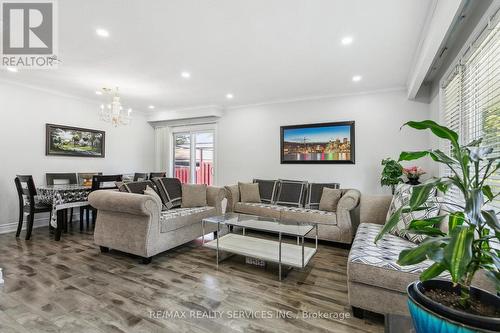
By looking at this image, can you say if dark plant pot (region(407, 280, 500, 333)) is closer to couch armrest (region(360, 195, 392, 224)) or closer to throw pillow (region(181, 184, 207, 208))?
couch armrest (region(360, 195, 392, 224))

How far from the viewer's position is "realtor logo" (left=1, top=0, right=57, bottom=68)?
2160mm

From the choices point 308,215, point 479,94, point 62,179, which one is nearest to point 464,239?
point 479,94

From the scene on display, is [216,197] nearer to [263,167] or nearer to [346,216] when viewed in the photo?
[263,167]

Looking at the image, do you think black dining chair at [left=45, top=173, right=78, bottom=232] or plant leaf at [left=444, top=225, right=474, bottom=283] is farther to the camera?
black dining chair at [left=45, top=173, right=78, bottom=232]

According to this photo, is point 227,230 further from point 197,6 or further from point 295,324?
point 197,6

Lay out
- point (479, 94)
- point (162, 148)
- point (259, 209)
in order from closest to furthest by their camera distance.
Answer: point (479, 94)
point (259, 209)
point (162, 148)

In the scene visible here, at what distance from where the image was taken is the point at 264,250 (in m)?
2.68

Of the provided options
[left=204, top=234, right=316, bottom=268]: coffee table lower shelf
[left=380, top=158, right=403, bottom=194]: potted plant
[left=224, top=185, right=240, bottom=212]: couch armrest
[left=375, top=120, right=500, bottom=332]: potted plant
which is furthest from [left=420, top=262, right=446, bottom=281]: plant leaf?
[left=224, top=185, right=240, bottom=212]: couch armrest

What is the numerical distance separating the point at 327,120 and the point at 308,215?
1900 mm

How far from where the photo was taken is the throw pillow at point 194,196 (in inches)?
154

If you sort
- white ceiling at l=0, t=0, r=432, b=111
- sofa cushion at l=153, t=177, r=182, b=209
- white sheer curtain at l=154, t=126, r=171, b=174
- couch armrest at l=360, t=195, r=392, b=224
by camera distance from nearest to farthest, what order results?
white ceiling at l=0, t=0, r=432, b=111 → couch armrest at l=360, t=195, r=392, b=224 → sofa cushion at l=153, t=177, r=182, b=209 → white sheer curtain at l=154, t=126, r=171, b=174

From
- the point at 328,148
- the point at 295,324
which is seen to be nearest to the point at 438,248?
the point at 295,324

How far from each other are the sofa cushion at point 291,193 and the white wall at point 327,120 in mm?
359

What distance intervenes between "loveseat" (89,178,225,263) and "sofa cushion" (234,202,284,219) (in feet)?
3.56
